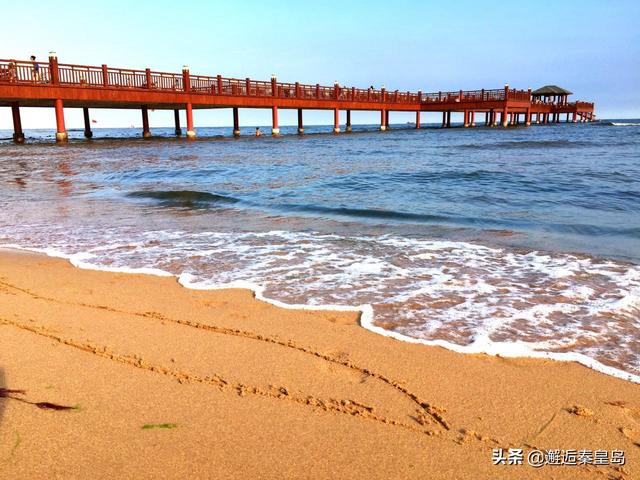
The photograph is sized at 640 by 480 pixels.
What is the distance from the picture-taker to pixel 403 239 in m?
6.10

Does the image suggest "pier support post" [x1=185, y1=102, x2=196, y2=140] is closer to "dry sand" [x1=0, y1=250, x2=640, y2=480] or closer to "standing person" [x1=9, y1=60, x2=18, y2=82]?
"standing person" [x1=9, y1=60, x2=18, y2=82]

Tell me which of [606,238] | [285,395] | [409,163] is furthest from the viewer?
[409,163]

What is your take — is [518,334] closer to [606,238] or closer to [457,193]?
[606,238]

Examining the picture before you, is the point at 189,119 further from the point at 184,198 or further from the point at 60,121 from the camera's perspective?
the point at 184,198

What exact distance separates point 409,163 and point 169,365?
14.3 meters

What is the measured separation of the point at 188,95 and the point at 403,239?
26710 mm

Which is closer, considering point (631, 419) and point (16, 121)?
point (631, 419)

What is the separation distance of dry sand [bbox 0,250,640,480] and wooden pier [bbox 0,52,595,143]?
24479mm

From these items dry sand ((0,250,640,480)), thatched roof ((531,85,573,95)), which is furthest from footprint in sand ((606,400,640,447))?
thatched roof ((531,85,573,95))

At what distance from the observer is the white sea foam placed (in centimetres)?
306

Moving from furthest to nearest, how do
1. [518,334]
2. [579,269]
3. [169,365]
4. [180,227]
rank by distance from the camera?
[180,227] → [579,269] → [518,334] → [169,365]

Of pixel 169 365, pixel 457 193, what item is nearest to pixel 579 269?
pixel 169 365

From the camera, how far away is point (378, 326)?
3.23 meters

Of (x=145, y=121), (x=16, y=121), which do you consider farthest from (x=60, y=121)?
(x=145, y=121)
